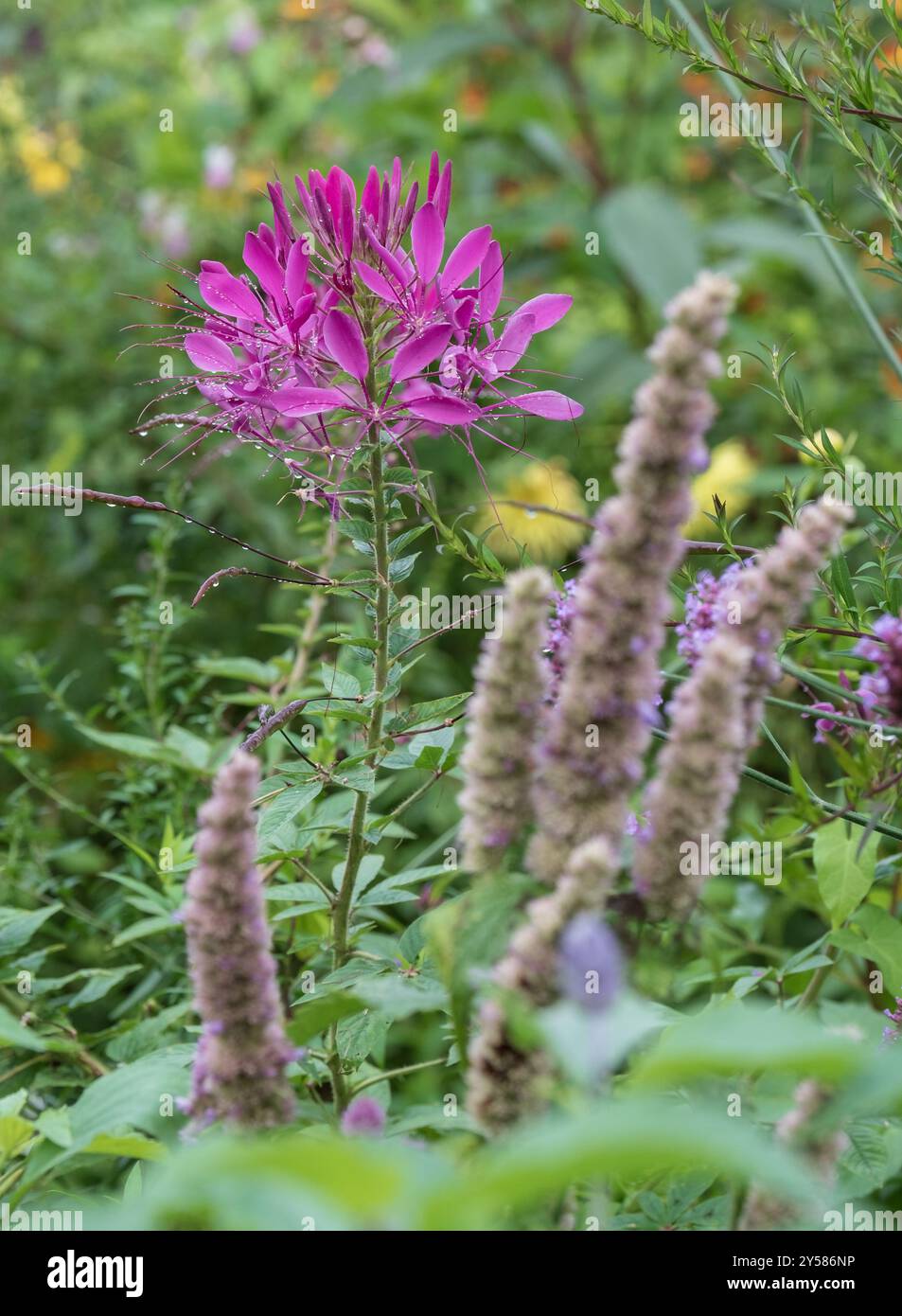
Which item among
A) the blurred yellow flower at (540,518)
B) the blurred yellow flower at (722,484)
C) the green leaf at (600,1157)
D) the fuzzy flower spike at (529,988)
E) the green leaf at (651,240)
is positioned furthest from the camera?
the green leaf at (651,240)

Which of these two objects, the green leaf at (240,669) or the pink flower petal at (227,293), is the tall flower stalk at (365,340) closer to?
the pink flower petal at (227,293)

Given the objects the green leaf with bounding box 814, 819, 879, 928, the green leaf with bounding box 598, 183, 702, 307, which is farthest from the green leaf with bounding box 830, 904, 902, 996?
the green leaf with bounding box 598, 183, 702, 307

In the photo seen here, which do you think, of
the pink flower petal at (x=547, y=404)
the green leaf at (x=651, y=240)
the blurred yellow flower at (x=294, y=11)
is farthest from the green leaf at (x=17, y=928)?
the blurred yellow flower at (x=294, y=11)

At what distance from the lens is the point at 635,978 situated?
19.5 inches

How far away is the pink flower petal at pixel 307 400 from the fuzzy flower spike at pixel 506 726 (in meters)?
0.27

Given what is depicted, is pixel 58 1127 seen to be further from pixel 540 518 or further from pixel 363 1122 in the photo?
pixel 540 518

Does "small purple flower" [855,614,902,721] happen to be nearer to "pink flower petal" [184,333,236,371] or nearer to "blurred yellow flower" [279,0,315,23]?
"pink flower petal" [184,333,236,371]

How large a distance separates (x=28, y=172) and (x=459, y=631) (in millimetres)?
1282

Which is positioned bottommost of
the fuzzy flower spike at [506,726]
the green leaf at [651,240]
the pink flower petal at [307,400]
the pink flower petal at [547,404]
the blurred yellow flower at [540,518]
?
the fuzzy flower spike at [506,726]

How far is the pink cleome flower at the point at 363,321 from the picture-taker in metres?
0.70

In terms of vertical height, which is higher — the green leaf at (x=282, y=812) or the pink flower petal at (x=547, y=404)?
the pink flower petal at (x=547, y=404)

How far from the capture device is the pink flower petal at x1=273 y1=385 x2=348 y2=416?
0.72 meters

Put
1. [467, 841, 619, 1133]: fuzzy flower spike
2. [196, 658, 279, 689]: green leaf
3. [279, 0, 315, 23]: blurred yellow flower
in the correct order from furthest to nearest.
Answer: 1. [279, 0, 315, 23]: blurred yellow flower
2. [196, 658, 279, 689]: green leaf
3. [467, 841, 619, 1133]: fuzzy flower spike

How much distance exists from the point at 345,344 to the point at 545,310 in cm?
14
